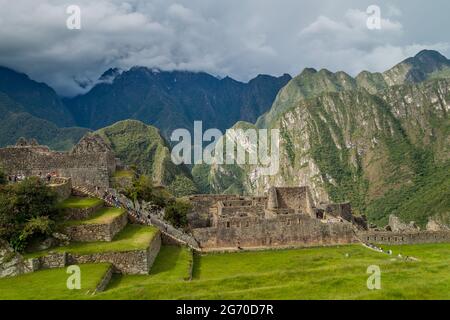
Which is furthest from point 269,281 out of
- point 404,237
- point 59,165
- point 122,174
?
point 404,237

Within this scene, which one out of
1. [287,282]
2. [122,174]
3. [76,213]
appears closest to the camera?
[287,282]

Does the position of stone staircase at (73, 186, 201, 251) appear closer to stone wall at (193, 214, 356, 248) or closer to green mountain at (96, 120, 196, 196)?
stone wall at (193, 214, 356, 248)

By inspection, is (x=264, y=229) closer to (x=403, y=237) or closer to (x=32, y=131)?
(x=403, y=237)

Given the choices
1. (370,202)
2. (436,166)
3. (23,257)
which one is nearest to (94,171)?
(23,257)

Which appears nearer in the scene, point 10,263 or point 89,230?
point 10,263

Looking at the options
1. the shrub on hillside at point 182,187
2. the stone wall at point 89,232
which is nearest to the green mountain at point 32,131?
the shrub on hillside at point 182,187

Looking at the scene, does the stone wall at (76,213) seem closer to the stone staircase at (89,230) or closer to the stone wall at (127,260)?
the stone staircase at (89,230)
